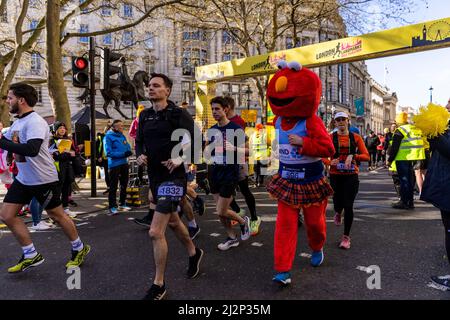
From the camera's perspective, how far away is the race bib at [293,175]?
12.0 ft

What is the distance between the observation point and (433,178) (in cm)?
336

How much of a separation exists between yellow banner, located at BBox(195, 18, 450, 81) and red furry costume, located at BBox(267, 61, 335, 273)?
5191 millimetres

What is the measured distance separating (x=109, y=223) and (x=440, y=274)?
4.87 meters

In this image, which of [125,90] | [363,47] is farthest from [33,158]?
[125,90]

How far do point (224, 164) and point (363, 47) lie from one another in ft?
17.7

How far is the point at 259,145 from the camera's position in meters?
11.1

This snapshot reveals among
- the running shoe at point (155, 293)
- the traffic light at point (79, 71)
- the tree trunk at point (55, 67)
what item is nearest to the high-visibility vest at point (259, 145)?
the traffic light at point (79, 71)

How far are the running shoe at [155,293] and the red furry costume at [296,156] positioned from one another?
1056 millimetres

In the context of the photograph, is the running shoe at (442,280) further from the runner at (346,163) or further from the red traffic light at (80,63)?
the red traffic light at (80,63)

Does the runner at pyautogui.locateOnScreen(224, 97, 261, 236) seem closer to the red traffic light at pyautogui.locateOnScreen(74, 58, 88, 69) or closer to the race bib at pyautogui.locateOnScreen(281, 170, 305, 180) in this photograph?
the race bib at pyautogui.locateOnScreen(281, 170, 305, 180)

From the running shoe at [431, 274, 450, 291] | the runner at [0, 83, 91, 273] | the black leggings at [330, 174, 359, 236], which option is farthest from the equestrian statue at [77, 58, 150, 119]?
the running shoe at [431, 274, 450, 291]
